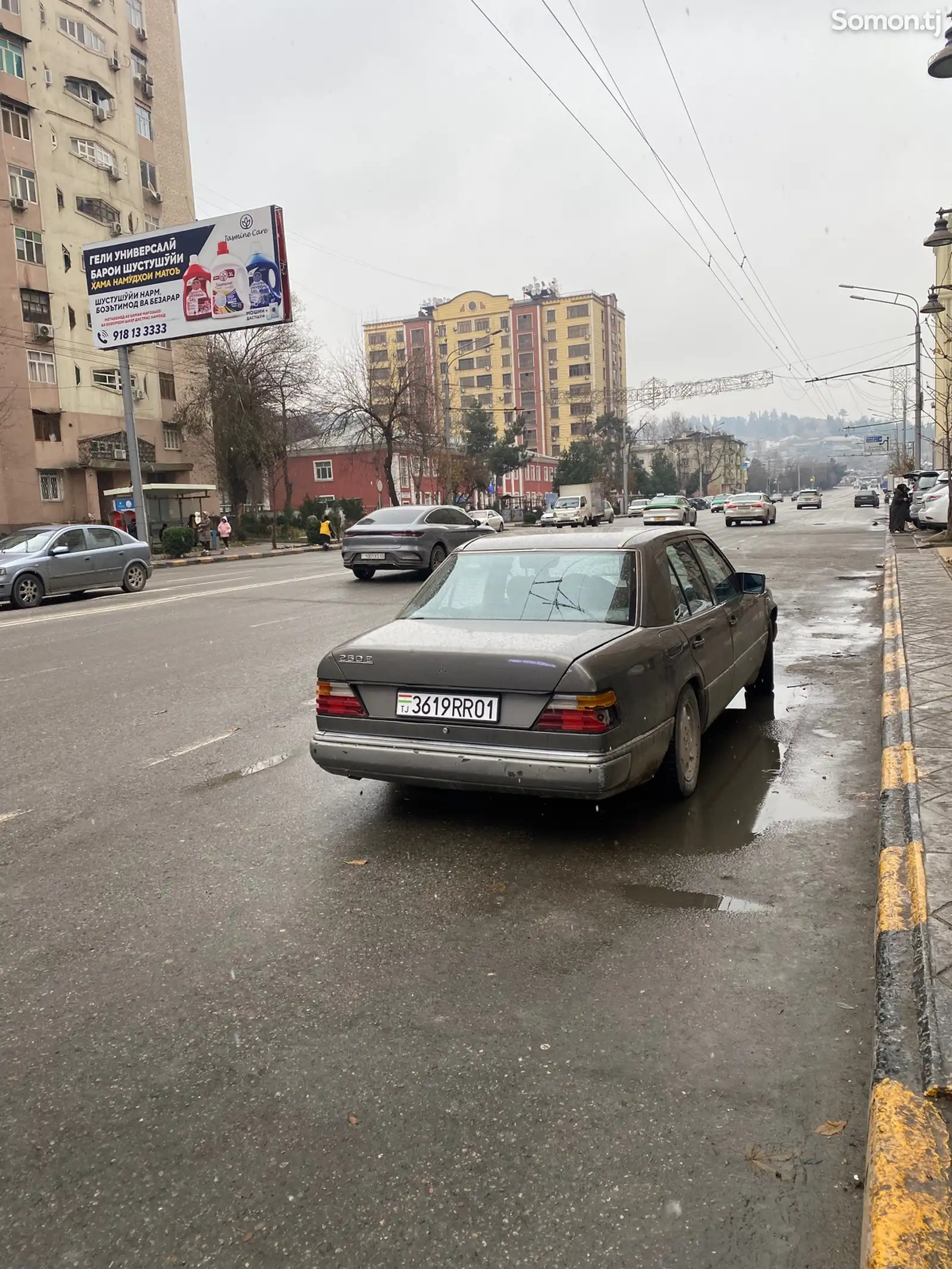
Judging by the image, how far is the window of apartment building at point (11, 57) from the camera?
38688 millimetres

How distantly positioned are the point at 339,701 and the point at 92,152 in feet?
153

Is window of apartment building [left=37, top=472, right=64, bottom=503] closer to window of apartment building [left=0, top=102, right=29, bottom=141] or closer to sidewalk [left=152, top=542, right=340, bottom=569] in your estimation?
sidewalk [left=152, top=542, right=340, bottom=569]

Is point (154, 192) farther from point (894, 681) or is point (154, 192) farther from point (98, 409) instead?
point (894, 681)

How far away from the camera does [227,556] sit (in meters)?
35.3

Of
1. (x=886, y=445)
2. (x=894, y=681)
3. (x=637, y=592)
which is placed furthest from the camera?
(x=886, y=445)

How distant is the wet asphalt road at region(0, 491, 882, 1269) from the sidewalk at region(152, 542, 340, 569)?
27.8 metres

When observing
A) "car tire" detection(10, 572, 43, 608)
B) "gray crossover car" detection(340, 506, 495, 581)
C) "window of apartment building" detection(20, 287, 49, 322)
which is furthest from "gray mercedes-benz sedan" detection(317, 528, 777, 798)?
"window of apartment building" detection(20, 287, 49, 322)

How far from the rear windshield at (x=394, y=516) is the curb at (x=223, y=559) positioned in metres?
13.7

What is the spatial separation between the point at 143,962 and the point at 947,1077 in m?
2.61

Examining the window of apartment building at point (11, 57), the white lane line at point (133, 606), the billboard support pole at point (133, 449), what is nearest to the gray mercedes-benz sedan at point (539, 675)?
the white lane line at point (133, 606)

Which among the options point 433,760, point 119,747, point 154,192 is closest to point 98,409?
point 154,192

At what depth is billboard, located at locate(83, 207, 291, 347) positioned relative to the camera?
90.4 ft

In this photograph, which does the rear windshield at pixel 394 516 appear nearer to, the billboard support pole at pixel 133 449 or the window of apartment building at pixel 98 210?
the billboard support pole at pixel 133 449

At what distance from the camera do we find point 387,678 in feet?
15.6
